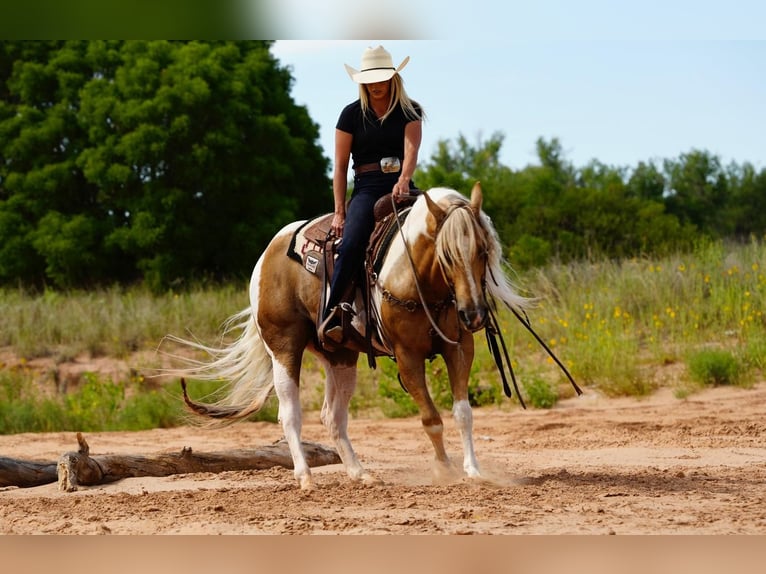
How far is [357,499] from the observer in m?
6.91

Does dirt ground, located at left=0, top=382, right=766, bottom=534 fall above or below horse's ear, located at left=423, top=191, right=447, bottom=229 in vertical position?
below

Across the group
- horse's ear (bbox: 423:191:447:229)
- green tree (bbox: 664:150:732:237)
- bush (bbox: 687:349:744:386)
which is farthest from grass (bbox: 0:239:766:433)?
green tree (bbox: 664:150:732:237)

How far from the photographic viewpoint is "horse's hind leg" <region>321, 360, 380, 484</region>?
7.84 m

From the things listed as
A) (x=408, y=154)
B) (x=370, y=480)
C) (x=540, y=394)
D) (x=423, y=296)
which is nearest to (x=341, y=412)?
(x=370, y=480)

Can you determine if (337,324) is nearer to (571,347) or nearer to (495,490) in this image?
(495,490)

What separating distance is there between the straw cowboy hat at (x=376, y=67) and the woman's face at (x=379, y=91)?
0.11 meters

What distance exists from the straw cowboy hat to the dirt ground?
2.90 metres

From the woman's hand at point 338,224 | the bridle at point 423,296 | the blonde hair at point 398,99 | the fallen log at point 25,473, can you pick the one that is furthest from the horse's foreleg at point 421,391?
the fallen log at point 25,473

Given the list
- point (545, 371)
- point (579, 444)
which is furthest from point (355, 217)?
point (545, 371)

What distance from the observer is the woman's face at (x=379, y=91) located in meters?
7.39

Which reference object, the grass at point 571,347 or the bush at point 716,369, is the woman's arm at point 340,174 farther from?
the bush at point 716,369

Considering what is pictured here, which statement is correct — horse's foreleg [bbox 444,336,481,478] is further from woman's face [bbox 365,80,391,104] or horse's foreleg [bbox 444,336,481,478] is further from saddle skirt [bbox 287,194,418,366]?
woman's face [bbox 365,80,391,104]

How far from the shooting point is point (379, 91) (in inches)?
292

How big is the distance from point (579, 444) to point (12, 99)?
24618 mm
